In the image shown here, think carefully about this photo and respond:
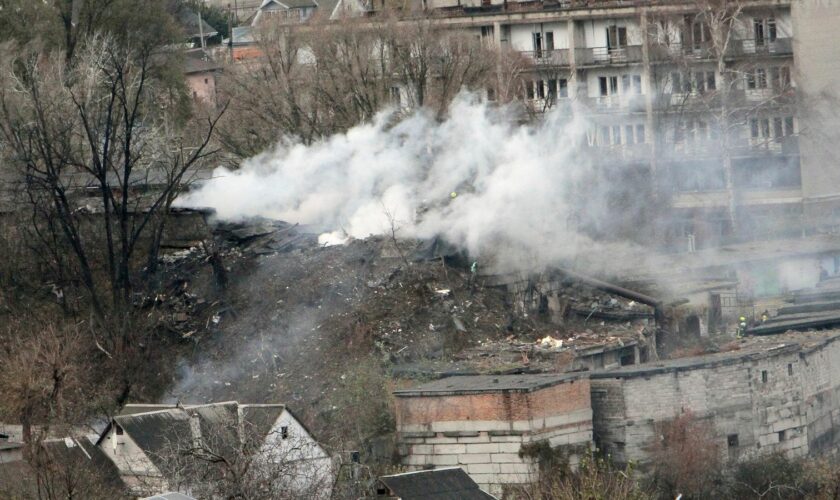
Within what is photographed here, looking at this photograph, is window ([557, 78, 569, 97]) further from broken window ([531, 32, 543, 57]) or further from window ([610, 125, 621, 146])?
window ([610, 125, 621, 146])

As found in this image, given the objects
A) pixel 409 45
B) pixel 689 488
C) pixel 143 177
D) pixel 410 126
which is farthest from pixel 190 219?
pixel 689 488

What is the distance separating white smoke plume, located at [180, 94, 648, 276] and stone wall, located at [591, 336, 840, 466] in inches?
279

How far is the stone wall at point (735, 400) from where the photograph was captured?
4250 cm

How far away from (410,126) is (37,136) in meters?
8.54

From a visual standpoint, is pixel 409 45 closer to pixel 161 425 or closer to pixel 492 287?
pixel 492 287

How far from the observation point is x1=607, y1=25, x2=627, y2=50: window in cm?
6594

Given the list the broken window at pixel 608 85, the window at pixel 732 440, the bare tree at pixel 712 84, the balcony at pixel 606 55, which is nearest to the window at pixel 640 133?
the bare tree at pixel 712 84

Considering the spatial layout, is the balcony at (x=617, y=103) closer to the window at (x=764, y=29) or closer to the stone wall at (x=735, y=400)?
the window at (x=764, y=29)

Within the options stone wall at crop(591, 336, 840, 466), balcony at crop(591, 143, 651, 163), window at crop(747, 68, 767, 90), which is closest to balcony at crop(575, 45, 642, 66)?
balcony at crop(591, 143, 651, 163)

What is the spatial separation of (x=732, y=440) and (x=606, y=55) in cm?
2419

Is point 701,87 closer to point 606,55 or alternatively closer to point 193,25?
point 606,55

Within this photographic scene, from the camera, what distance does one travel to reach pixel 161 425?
1619 inches

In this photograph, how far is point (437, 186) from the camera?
50.6 meters

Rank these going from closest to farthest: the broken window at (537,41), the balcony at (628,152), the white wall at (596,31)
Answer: the balcony at (628,152), the broken window at (537,41), the white wall at (596,31)
